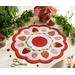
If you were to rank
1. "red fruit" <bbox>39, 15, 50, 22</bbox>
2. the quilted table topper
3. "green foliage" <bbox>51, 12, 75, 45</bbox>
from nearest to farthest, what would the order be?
the quilted table topper → "green foliage" <bbox>51, 12, 75, 45</bbox> → "red fruit" <bbox>39, 15, 50, 22</bbox>

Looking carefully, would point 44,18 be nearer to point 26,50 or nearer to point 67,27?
point 67,27

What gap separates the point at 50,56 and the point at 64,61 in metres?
0.12

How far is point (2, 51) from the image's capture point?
120cm

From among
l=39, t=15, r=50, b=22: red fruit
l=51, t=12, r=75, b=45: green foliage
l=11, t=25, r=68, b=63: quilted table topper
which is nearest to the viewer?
l=11, t=25, r=68, b=63: quilted table topper

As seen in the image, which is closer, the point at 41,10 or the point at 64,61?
the point at 64,61

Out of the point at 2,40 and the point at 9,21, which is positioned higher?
the point at 9,21

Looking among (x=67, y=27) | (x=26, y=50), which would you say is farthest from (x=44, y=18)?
(x=26, y=50)

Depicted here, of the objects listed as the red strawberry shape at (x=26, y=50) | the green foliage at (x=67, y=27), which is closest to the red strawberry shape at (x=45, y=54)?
the red strawberry shape at (x=26, y=50)

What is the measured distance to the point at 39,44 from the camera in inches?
49.8

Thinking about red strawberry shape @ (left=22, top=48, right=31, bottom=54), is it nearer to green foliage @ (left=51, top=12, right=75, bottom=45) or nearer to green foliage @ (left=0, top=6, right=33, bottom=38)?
green foliage @ (left=0, top=6, right=33, bottom=38)

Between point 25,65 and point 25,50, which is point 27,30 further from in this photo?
point 25,65

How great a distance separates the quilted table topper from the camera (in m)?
1.16

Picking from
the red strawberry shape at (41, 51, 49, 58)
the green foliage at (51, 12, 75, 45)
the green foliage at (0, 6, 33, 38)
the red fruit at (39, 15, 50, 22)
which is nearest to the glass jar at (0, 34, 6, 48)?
the green foliage at (0, 6, 33, 38)

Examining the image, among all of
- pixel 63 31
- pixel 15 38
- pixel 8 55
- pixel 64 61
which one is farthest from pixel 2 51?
pixel 63 31
